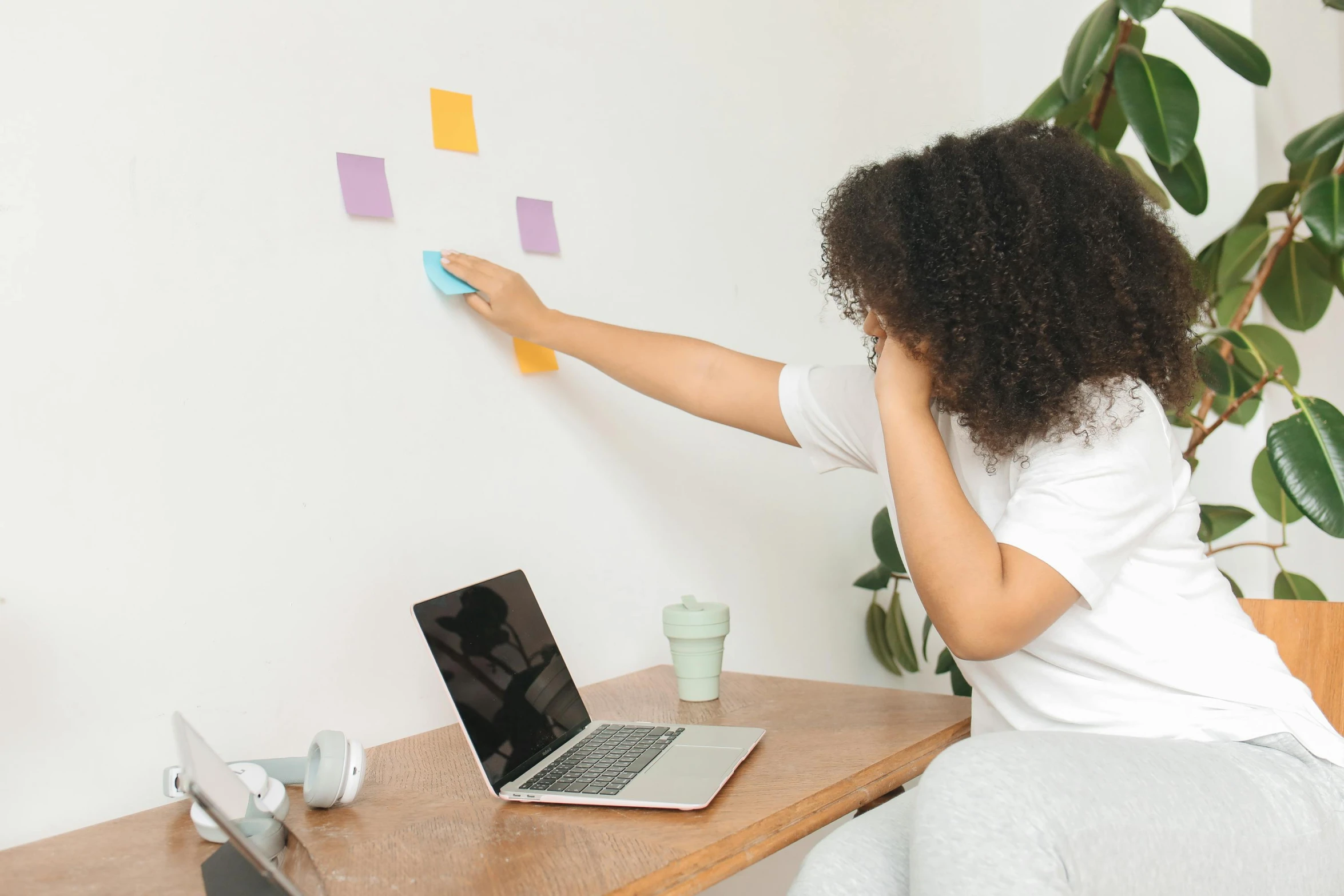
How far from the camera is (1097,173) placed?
1.09 meters

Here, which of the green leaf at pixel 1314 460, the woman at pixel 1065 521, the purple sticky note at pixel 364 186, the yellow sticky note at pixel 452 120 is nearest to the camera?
the woman at pixel 1065 521

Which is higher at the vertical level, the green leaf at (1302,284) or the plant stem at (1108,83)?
the plant stem at (1108,83)

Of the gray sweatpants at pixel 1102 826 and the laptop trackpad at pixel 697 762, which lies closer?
the gray sweatpants at pixel 1102 826

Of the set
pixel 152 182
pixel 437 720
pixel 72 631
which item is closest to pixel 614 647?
pixel 437 720

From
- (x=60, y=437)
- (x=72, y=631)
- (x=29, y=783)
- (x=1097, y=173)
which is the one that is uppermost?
(x=1097, y=173)

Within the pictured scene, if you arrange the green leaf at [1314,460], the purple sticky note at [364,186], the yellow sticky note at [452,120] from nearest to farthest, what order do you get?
1. the purple sticky note at [364,186]
2. the yellow sticky note at [452,120]
3. the green leaf at [1314,460]

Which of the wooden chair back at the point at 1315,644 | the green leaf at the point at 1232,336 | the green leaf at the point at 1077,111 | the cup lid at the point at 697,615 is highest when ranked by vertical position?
the green leaf at the point at 1077,111

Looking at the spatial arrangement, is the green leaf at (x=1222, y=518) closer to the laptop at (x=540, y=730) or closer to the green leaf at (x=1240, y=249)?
the green leaf at (x=1240, y=249)

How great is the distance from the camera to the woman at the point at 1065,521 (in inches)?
34.4

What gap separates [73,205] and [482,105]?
0.53m

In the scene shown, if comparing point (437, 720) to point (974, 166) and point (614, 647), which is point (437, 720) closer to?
point (614, 647)

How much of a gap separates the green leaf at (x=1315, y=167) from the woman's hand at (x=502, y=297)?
1.45 meters

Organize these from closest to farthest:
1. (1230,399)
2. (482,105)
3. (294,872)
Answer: (294,872) < (482,105) < (1230,399)

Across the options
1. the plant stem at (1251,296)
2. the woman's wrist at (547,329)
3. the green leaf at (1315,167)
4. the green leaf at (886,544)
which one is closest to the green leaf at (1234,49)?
the green leaf at (1315,167)
